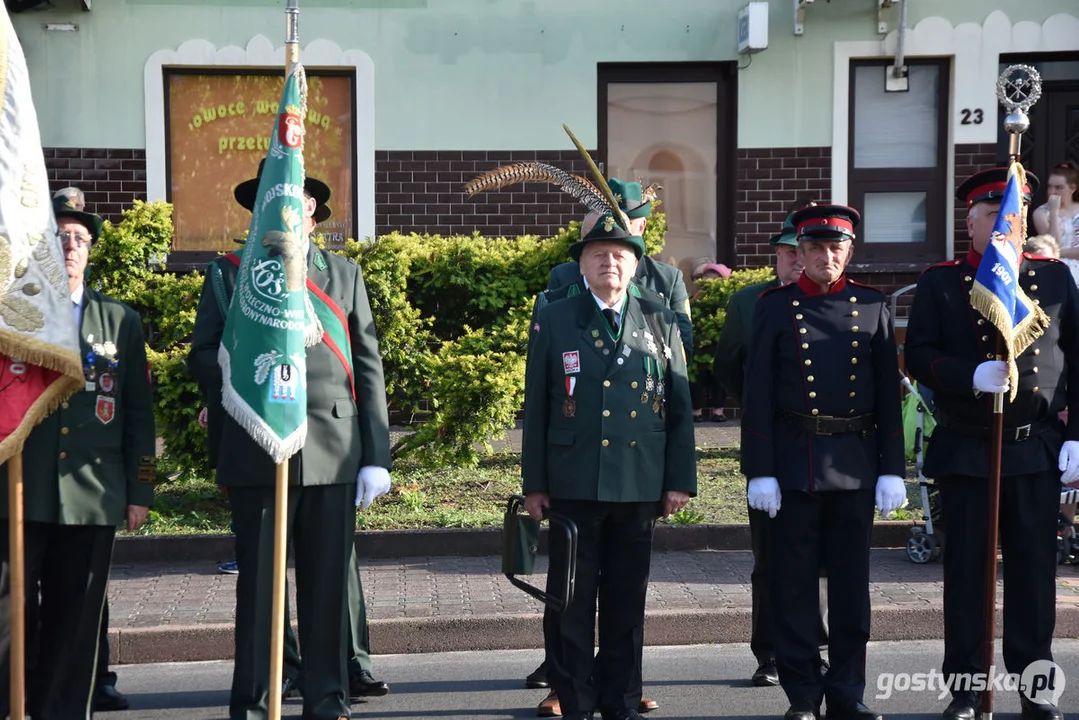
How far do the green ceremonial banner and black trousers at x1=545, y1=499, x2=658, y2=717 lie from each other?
1.31 m

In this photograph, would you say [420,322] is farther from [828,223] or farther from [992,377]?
[992,377]

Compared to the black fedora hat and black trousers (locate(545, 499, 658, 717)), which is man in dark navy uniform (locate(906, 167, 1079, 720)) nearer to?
black trousers (locate(545, 499, 658, 717))

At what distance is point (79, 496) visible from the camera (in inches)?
206

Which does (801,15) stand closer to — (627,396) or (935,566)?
(935,566)

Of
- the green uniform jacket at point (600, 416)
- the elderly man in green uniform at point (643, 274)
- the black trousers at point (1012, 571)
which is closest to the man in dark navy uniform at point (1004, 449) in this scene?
the black trousers at point (1012, 571)

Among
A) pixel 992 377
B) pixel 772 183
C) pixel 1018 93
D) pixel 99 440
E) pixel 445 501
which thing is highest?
pixel 772 183

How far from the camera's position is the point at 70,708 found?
527 centimetres


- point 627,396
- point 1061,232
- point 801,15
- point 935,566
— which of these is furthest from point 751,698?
point 801,15

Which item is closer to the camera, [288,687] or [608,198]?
[608,198]

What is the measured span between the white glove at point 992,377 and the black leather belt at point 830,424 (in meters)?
0.51

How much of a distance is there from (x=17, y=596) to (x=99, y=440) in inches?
29.6

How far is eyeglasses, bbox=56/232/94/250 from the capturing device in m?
5.45

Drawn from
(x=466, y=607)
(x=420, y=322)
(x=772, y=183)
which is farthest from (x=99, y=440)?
(x=772, y=183)

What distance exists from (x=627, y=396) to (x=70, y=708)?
2.60m
